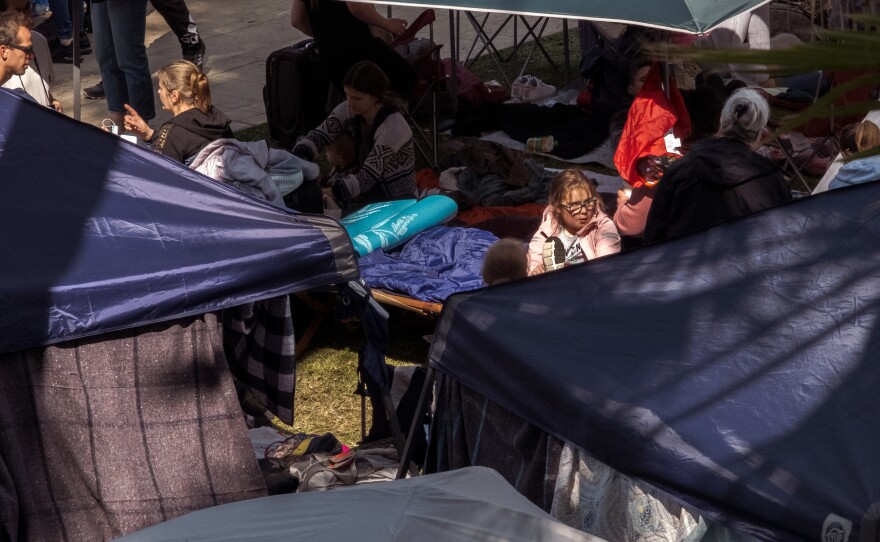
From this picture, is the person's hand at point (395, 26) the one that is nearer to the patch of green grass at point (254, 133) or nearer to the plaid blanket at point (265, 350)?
the patch of green grass at point (254, 133)

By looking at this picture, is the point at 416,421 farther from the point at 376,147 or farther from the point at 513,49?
the point at 513,49

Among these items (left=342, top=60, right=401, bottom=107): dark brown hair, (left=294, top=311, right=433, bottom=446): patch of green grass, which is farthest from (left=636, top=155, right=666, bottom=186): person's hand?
(left=342, top=60, right=401, bottom=107): dark brown hair

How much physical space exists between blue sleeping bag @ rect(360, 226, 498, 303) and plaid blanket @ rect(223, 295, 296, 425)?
1.26 metres

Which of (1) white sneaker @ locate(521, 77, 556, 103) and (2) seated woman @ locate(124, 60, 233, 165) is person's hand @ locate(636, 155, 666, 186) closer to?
(2) seated woman @ locate(124, 60, 233, 165)

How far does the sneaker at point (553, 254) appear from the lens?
5148 mm

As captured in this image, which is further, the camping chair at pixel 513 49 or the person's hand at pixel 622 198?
the camping chair at pixel 513 49

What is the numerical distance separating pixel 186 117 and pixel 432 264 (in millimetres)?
1435

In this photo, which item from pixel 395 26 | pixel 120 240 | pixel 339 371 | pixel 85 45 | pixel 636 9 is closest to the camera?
pixel 120 240

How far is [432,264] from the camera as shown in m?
5.70

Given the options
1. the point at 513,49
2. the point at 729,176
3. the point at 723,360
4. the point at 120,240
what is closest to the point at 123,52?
the point at 120,240

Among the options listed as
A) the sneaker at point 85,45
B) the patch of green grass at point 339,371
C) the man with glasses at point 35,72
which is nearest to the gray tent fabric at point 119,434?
the patch of green grass at point 339,371

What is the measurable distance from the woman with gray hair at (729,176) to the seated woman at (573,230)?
532 mm

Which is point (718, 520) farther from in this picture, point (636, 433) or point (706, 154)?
point (706, 154)

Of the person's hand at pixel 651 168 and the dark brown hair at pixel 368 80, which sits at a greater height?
the dark brown hair at pixel 368 80
